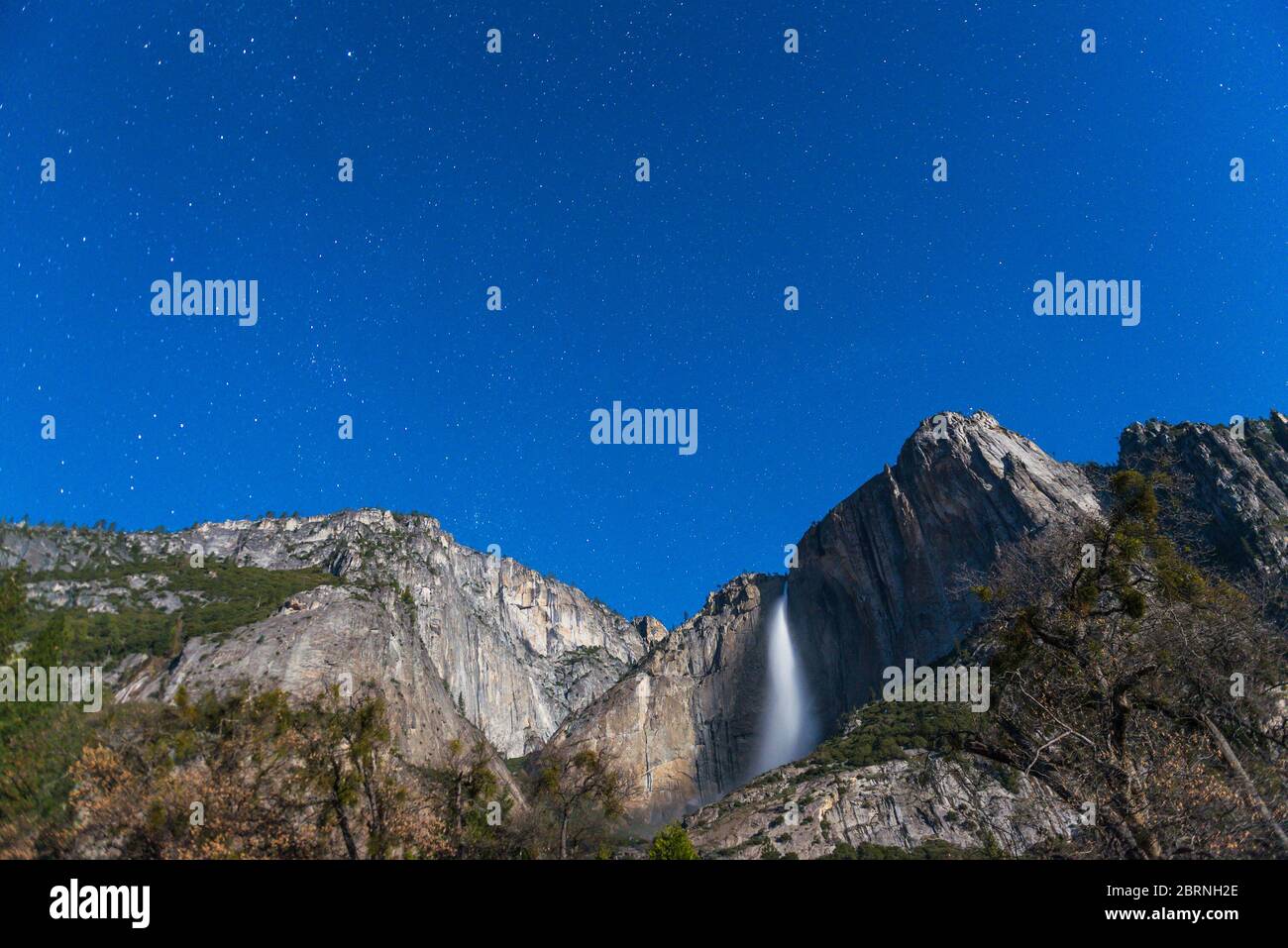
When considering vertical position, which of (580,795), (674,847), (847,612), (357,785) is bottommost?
(674,847)

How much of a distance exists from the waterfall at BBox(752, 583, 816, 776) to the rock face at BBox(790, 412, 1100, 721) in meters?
4.72

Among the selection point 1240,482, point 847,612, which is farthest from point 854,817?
point 847,612

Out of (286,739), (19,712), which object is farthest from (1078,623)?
(19,712)

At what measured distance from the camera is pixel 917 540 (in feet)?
434

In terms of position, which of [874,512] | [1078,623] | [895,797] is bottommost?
[895,797]

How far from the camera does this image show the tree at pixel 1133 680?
14.1 m

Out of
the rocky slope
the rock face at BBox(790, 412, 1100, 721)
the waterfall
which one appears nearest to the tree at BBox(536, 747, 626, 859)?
the rocky slope

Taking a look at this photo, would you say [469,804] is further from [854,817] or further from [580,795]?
[854,817]

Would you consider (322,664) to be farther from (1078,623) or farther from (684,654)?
(1078,623)

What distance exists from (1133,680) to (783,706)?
509 ft

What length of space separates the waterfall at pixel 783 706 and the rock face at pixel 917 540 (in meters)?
4.72
